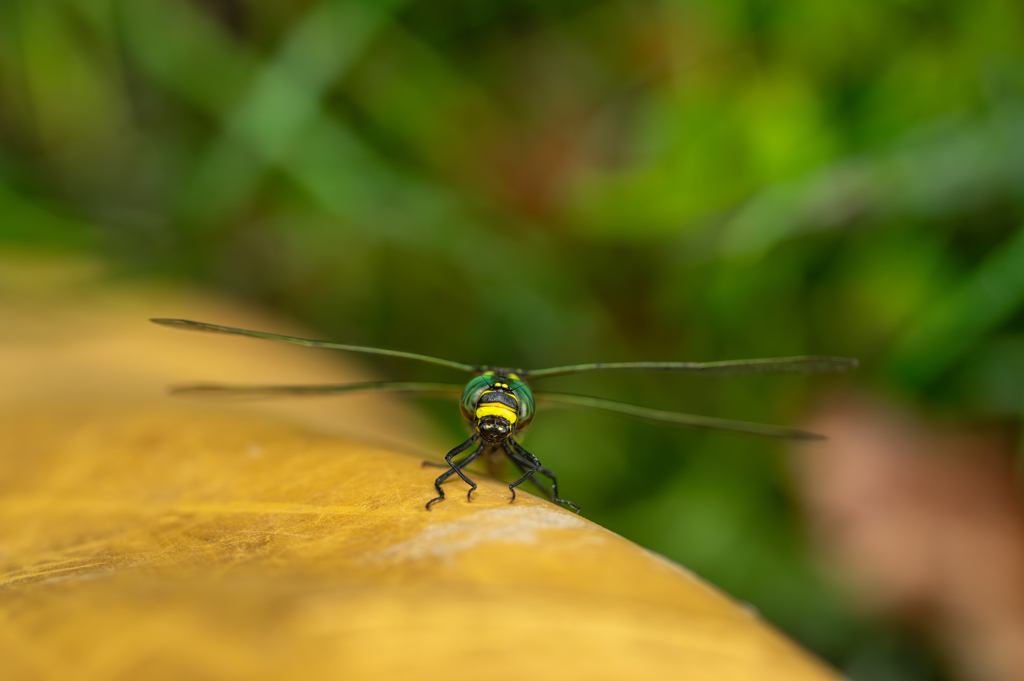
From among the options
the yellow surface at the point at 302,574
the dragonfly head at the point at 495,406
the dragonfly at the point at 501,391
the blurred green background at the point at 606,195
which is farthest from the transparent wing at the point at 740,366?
the blurred green background at the point at 606,195

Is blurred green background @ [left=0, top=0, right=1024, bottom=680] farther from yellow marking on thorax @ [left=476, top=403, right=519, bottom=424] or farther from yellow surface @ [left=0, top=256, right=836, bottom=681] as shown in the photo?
yellow surface @ [left=0, top=256, right=836, bottom=681]

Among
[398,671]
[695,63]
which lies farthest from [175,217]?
[398,671]

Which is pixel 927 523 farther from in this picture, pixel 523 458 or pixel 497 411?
pixel 497 411

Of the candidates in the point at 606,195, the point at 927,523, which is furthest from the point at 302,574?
the point at 606,195

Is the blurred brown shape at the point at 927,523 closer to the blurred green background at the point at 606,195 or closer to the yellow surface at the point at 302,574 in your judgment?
the blurred green background at the point at 606,195

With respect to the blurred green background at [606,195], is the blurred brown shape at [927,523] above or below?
below

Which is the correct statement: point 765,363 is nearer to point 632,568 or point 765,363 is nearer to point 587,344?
point 632,568
